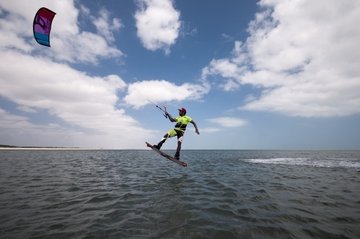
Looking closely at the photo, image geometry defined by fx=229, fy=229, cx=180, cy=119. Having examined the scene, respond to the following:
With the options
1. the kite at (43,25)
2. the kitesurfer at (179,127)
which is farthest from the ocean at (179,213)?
the kite at (43,25)

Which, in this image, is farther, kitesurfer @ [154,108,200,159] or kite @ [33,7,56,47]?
kitesurfer @ [154,108,200,159]

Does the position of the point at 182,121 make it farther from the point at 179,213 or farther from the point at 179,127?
the point at 179,213

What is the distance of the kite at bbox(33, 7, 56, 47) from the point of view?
1154 cm

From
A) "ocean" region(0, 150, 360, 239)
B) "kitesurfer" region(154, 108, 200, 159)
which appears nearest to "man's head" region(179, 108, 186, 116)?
"kitesurfer" region(154, 108, 200, 159)

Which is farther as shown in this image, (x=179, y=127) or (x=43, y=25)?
(x=179, y=127)

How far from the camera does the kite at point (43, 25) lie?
37.9ft

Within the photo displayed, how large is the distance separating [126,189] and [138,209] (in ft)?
12.1

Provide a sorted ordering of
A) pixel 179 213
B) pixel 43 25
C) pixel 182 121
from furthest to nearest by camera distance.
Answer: pixel 182 121
pixel 43 25
pixel 179 213

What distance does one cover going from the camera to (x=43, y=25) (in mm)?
11984

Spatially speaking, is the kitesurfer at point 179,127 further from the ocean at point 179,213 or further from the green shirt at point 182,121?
the ocean at point 179,213

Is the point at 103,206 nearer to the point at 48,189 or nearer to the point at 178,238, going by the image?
the point at 178,238

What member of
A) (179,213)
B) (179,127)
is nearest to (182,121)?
(179,127)

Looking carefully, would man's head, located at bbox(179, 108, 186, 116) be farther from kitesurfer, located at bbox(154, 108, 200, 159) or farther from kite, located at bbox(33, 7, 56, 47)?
kite, located at bbox(33, 7, 56, 47)

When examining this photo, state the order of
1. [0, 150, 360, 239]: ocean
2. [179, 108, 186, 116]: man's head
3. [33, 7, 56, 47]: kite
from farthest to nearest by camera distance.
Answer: [179, 108, 186, 116]: man's head, [33, 7, 56, 47]: kite, [0, 150, 360, 239]: ocean
